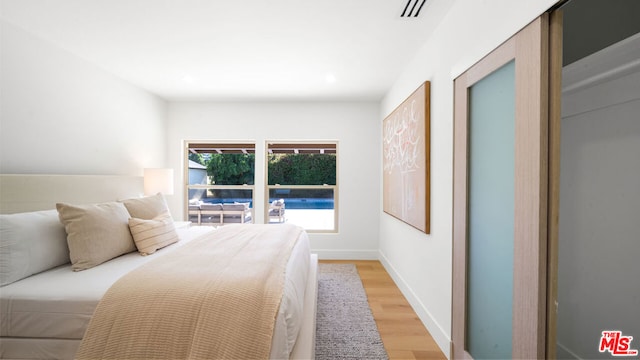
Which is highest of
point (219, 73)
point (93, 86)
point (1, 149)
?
point (219, 73)

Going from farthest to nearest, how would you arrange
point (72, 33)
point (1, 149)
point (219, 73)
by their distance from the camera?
point (219, 73) → point (72, 33) → point (1, 149)

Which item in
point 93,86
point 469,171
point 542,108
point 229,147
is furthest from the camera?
point 229,147

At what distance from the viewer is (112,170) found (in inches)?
126

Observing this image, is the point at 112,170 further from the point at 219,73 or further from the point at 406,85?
the point at 406,85

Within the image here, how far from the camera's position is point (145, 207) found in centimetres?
258

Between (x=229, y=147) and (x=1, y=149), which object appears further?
(x=229, y=147)

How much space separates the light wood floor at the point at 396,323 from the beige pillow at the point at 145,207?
2.40 metres

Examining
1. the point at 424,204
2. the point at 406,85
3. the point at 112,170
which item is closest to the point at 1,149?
the point at 112,170

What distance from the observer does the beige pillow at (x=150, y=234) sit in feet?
7.24

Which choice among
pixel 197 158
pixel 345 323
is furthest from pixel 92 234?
pixel 197 158

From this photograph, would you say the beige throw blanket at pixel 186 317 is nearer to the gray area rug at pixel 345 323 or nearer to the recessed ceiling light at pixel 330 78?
the gray area rug at pixel 345 323

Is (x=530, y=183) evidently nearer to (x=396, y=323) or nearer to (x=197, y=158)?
(x=396, y=323)

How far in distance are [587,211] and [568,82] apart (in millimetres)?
910

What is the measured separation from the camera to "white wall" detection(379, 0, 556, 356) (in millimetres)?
1479
